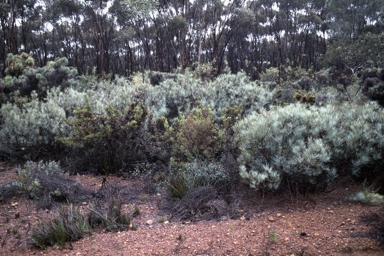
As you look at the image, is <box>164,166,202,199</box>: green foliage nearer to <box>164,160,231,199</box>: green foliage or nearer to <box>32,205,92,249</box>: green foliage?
<box>164,160,231,199</box>: green foliage

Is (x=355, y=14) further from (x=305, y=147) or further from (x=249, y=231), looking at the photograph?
(x=249, y=231)

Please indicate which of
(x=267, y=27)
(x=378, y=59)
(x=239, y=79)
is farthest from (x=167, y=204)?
(x=267, y=27)

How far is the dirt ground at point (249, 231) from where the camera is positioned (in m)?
3.22

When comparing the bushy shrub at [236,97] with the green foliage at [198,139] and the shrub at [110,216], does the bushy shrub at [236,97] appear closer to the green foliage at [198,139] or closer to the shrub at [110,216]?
the green foliage at [198,139]

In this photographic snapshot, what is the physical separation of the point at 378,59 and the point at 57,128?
14.0 m

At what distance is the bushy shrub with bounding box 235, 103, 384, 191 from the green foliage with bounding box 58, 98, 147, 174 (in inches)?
102

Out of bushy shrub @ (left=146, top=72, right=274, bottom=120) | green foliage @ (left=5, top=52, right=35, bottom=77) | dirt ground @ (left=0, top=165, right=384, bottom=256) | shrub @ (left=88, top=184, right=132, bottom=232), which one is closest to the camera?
dirt ground @ (left=0, top=165, right=384, bottom=256)

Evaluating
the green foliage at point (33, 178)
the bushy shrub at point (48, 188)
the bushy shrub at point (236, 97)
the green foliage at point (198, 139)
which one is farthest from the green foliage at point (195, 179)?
the bushy shrub at point (236, 97)

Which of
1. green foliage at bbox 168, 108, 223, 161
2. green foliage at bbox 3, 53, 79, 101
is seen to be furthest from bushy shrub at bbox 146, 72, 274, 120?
green foliage at bbox 3, 53, 79, 101

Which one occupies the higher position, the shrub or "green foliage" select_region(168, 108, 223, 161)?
"green foliage" select_region(168, 108, 223, 161)

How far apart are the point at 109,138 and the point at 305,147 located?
3690 millimetres

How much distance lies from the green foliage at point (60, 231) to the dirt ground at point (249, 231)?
8cm

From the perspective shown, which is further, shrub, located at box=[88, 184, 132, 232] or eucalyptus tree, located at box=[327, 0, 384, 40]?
eucalyptus tree, located at box=[327, 0, 384, 40]

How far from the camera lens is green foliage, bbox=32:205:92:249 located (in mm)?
3525
